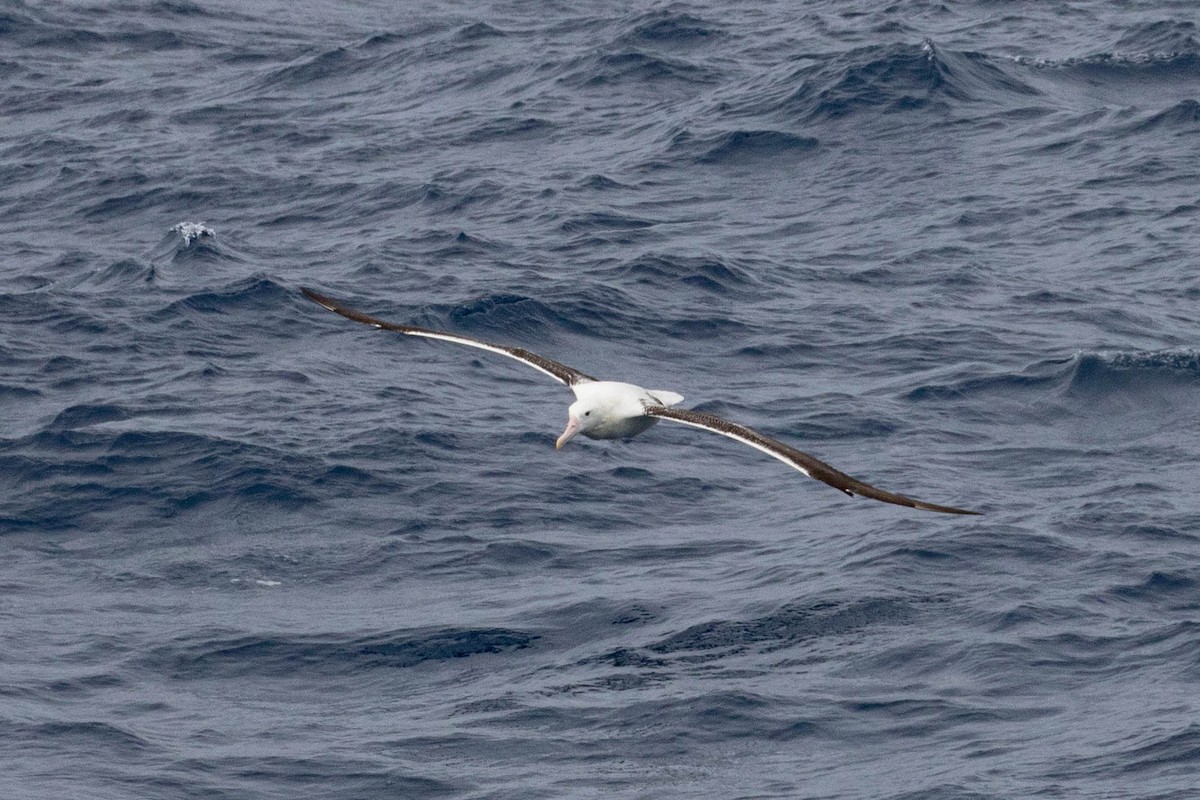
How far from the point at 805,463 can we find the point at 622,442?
39.7ft

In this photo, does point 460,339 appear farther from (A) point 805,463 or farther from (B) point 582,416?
(A) point 805,463

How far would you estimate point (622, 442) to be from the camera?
3064cm

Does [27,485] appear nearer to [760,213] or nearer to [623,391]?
[623,391]

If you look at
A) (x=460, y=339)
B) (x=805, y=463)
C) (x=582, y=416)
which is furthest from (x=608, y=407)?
(x=805, y=463)

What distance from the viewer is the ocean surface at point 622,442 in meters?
23.1

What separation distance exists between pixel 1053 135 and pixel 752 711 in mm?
20981

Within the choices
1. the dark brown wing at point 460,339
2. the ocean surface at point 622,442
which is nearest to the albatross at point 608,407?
the dark brown wing at point 460,339

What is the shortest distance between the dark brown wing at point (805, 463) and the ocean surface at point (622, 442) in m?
4.06

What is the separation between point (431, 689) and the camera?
24750mm

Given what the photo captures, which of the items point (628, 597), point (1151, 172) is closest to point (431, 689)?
point (628, 597)

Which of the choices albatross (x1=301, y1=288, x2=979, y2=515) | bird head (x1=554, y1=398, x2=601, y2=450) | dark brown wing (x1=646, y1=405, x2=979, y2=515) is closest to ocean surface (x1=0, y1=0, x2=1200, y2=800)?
albatross (x1=301, y1=288, x2=979, y2=515)

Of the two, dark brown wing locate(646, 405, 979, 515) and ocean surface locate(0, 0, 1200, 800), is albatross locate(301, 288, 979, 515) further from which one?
ocean surface locate(0, 0, 1200, 800)

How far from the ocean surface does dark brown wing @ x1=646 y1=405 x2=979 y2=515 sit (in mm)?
4063

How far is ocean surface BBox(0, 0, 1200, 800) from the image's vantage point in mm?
23109
